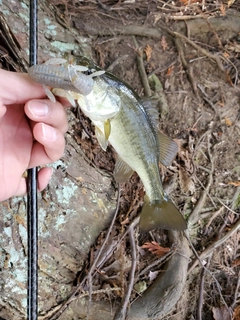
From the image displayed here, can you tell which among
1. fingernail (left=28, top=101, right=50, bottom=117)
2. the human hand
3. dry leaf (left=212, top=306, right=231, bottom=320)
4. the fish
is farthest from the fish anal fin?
dry leaf (left=212, top=306, right=231, bottom=320)

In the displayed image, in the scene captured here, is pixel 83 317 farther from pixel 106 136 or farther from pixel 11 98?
pixel 11 98

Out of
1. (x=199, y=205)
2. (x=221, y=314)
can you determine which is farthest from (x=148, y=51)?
(x=221, y=314)

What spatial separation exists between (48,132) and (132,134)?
511mm

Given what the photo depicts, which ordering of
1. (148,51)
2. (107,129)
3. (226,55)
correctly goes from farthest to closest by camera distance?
1. (226,55)
2. (148,51)
3. (107,129)

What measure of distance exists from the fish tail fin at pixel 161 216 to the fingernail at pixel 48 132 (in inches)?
32.4

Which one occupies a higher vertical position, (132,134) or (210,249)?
(132,134)

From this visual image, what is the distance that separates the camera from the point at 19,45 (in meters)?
2.41

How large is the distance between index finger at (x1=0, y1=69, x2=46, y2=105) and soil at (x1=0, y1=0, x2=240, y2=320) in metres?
0.98

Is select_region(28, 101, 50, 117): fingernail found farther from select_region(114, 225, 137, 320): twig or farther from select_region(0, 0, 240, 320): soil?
select_region(114, 225, 137, 320): twig

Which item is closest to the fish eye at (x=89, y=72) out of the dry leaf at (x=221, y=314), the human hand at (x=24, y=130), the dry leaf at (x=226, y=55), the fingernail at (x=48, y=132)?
the human hand at (x=24, y=130)

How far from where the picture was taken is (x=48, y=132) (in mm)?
1660

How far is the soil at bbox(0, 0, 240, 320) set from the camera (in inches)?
111

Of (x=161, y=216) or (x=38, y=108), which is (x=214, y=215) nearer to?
(x=161, y=216)

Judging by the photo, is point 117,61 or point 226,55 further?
point 226,55
